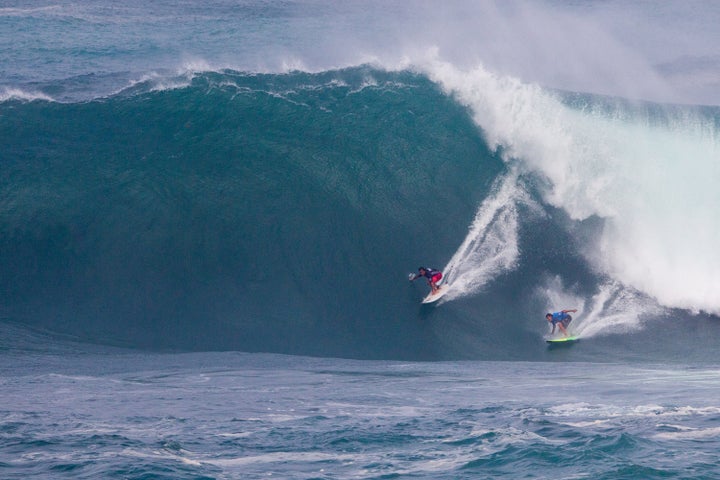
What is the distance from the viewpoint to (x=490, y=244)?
1942 cm

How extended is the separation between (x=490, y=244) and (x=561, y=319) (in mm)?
2699

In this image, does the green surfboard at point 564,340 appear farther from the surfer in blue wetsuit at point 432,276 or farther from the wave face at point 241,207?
the wave face at point 241,207

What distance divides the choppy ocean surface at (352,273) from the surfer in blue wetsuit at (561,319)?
393 millimetres

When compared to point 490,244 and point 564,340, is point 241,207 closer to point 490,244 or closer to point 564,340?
point 490,244

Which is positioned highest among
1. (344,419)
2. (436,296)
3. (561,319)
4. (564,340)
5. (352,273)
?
(352,273)

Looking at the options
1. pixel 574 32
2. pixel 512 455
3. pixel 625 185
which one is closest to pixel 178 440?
pixel 512 455

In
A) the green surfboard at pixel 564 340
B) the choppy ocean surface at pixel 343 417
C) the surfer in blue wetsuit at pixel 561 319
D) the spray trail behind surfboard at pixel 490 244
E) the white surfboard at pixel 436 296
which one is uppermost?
the spray trail behind surfboard at pixel 490 244

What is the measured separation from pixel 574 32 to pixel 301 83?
13766 millimetres

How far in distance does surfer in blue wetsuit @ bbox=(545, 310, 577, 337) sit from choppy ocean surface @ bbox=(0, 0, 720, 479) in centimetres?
39

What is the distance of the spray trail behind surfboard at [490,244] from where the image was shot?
18.7 m

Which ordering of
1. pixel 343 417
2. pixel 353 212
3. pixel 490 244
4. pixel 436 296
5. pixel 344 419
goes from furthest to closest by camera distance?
1. pixel 353 212
2. pixel 490 244
3. pixel 436 296
4. pixel 343 417
5. pixel 344 419

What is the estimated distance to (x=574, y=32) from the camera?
33312 mm

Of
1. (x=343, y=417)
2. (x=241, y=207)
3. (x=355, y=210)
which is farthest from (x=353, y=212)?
(x=343, y=417)

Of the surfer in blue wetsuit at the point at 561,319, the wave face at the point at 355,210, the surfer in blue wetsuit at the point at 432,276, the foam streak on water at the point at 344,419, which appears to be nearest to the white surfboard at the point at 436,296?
the surfer in blue wetsuit at the point at 432,276
